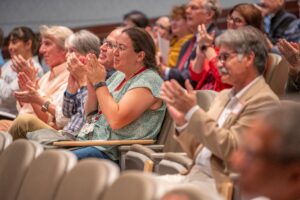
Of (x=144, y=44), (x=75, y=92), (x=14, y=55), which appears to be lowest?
(x=14, y=55)

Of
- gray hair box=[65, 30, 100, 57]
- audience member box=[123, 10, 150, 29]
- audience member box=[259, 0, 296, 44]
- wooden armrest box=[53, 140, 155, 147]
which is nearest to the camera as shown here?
wooden armrest box=[53, 140, 155, 147]

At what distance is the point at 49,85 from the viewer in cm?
580

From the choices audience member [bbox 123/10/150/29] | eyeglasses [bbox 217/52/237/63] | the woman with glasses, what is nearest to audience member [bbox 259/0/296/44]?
the woman with glasses

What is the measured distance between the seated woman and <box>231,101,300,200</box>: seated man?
2.57m

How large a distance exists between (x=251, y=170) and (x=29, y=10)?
7481 mm

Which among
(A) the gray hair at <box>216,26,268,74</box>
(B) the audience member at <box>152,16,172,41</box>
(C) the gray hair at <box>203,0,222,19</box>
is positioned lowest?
(B) the audience member at <box>152,16,172,41</box>

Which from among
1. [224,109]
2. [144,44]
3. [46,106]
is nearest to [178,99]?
[224,109]

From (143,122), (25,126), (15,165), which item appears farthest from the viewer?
(25,126)

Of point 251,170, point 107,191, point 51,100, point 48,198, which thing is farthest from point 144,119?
point 251,170

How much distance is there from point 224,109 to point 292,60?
0.88 meters

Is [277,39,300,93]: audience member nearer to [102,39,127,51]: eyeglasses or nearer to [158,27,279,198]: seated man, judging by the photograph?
[158,27,279,198]: seated man

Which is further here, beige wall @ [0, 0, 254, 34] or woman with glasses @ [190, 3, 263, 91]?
beige wall @ [0, 0, 254, 34]

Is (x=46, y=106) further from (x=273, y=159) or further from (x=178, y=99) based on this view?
(x=273, y=159)

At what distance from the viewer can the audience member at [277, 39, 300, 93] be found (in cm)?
435
